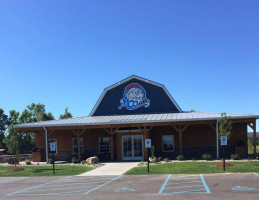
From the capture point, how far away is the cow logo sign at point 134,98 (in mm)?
28031

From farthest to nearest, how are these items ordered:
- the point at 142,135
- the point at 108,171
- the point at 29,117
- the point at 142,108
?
the point at 29,117 → the point at 142,108 → the point at 142,135 → the point at 108,171

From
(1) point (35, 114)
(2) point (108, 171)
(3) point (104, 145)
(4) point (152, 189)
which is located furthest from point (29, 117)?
(4) point (152, 189)

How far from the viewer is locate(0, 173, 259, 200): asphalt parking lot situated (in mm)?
10125

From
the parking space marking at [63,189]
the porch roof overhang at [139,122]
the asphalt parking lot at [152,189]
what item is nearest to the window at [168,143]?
the porch roof overhang at [139,122]

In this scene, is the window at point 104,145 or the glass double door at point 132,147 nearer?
the glass double door at point 132,147

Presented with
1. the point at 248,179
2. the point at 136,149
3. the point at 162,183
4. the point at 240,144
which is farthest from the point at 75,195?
the point at 240,144

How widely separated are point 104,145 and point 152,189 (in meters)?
15.3

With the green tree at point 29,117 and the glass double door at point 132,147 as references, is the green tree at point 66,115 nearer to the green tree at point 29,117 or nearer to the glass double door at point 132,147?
the green tree at point 29,117

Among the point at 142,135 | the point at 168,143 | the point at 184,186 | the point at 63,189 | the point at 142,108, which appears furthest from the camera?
the point at 142,108

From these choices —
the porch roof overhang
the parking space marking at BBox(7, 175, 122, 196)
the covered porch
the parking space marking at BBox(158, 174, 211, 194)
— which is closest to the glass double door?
the covered porch

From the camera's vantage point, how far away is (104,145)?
26.4 m

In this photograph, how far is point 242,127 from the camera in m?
24.0

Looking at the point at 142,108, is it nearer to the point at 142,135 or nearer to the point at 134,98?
the point at 134,98

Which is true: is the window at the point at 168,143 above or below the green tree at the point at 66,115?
below
